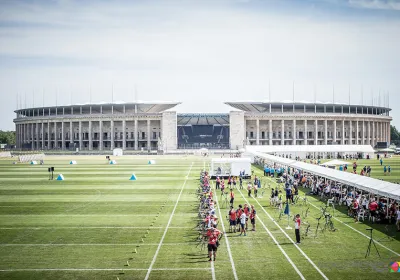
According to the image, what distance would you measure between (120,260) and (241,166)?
3528 centimetres

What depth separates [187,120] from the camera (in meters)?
170

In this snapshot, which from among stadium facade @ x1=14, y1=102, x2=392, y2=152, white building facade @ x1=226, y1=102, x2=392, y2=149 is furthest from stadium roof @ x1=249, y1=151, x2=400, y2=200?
white building facade @ x1=226, y1=102, x2=392, y2=149

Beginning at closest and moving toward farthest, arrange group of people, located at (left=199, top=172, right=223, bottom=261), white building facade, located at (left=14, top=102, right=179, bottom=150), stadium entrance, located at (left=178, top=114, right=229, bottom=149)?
1. group of people, located at (left=199, top=172, right=223, bottom=261)
2. white building facade, located at (left=14, top=102, right=179, bottom=150)
3. stadium entrance, located at (left=178, top=114, right=229, bottom=149)

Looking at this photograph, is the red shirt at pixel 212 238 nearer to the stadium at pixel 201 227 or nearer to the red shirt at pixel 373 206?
the stadium at pixel 201 227

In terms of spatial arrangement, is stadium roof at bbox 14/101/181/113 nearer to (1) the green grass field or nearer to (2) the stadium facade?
(2) the stadium facade

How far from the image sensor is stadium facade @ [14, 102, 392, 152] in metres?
152

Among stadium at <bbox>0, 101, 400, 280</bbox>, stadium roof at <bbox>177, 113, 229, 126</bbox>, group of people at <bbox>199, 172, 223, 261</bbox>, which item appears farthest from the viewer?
stadium roof at <bbox>177, 113, 229, 126</bbox>

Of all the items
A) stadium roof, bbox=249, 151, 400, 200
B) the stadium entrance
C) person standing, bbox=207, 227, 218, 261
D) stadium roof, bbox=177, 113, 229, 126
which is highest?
stadium roof, bbox=177, 113, 229, 126

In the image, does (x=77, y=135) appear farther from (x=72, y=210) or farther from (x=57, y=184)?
(x=72, y=210)

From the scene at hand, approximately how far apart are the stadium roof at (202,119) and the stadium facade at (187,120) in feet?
1.19

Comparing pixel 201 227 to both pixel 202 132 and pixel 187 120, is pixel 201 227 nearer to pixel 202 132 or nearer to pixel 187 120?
pixel 187 120

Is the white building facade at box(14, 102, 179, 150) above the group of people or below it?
above

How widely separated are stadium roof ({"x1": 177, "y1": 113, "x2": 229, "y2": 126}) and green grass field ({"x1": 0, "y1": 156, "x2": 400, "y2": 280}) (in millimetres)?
121372

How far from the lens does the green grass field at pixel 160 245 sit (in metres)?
19.1
